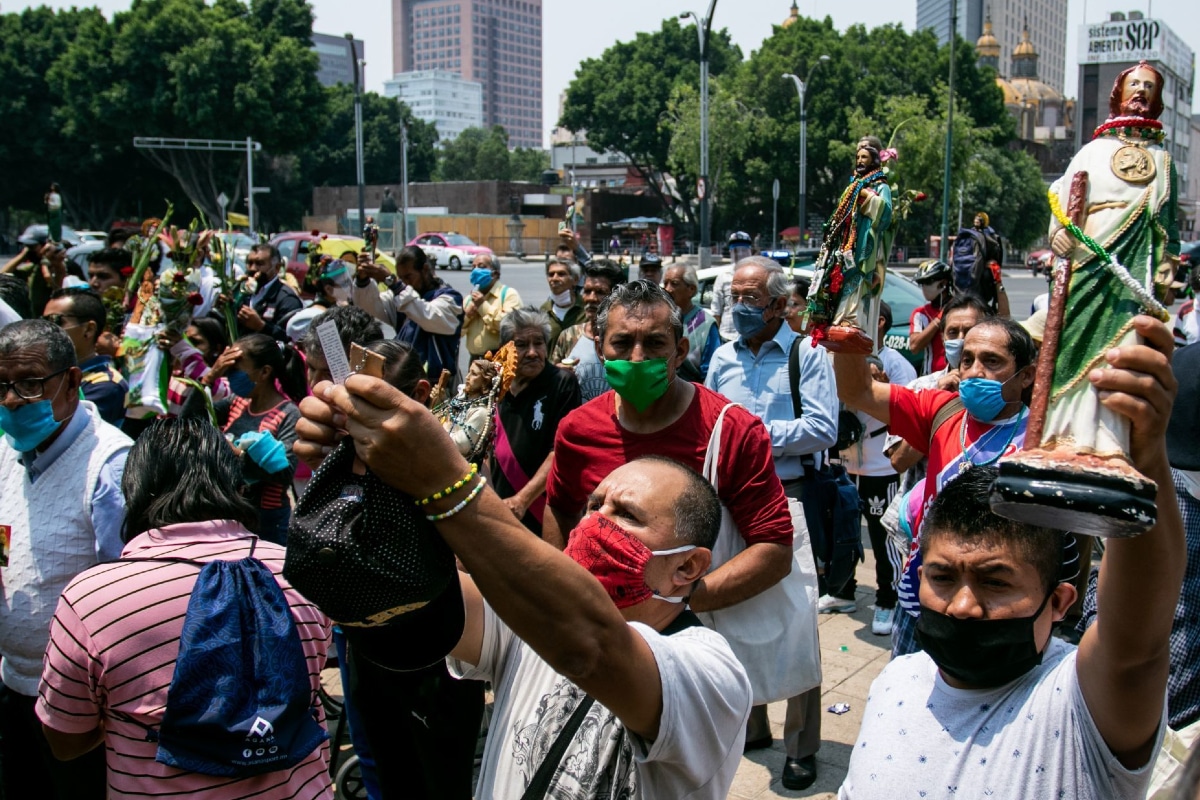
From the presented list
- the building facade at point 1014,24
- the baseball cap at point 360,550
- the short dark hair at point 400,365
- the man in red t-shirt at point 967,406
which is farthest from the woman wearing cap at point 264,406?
the building facade at point 1014,24

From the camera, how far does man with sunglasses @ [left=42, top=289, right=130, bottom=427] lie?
5352 mm

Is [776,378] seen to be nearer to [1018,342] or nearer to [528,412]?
[528,412]

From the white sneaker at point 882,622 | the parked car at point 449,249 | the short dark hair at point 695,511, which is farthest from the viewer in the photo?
the parked car at point 449,249

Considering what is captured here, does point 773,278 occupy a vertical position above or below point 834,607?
above

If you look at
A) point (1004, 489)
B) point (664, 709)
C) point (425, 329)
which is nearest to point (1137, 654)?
point (1004, 489)

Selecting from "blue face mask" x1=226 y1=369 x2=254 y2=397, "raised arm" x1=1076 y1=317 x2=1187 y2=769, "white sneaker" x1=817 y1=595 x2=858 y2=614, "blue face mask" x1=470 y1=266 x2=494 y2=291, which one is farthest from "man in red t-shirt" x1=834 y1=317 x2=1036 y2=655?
"blue face mask" x1=470 y1=266 x2=494 y2=291

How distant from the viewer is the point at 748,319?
505 cm

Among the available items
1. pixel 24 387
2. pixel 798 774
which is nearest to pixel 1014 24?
pixel 798 774

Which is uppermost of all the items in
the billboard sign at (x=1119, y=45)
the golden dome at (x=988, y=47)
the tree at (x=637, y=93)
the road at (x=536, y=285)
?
the golden dome at (x=988, y=47)

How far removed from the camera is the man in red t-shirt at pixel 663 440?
142 inches

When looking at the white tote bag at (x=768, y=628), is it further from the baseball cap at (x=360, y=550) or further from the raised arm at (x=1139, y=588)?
the baseball cap at (x=360, y=550)

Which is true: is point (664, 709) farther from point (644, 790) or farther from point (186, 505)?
point (186, 505)

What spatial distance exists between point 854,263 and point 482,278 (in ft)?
16.7

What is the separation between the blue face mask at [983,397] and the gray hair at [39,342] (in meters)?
3.13
